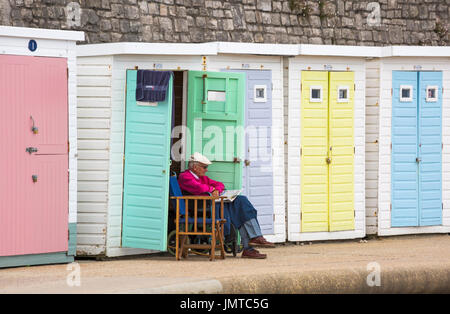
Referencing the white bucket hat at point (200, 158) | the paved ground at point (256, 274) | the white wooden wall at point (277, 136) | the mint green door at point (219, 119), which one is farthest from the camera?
the white wooden wall at point (277, 136)

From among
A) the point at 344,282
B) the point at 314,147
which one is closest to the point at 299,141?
the point at 314,147

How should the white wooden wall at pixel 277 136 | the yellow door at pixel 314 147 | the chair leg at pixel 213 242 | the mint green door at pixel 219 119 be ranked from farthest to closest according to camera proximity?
the yellow door at pixel 314 147 < the white wooden wall at pixel 277 136 < the mint green door at pixel 219 119 < the chair leg at pixel 213 242

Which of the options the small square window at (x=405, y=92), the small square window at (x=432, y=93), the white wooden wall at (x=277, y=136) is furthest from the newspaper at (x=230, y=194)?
the small square window at (x=432, y=93)

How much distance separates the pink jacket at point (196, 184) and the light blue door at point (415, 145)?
10.2 feet

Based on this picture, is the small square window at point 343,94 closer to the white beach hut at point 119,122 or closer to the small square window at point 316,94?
the small square window at point 316,94

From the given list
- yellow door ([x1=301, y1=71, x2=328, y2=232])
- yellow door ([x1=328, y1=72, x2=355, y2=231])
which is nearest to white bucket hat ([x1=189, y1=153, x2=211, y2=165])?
yellow door ([x1=301, y1=71, x2=328, y2=232])

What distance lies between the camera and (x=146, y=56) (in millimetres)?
10523

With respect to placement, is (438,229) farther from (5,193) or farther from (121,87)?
(5,193)

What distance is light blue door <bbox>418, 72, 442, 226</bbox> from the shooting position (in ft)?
41.2

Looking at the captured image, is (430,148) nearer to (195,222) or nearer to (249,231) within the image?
(249,231)

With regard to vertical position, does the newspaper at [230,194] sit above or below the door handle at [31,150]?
below

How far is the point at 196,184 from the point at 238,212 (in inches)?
22.6

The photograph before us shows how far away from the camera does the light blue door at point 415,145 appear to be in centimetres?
→ 1248
